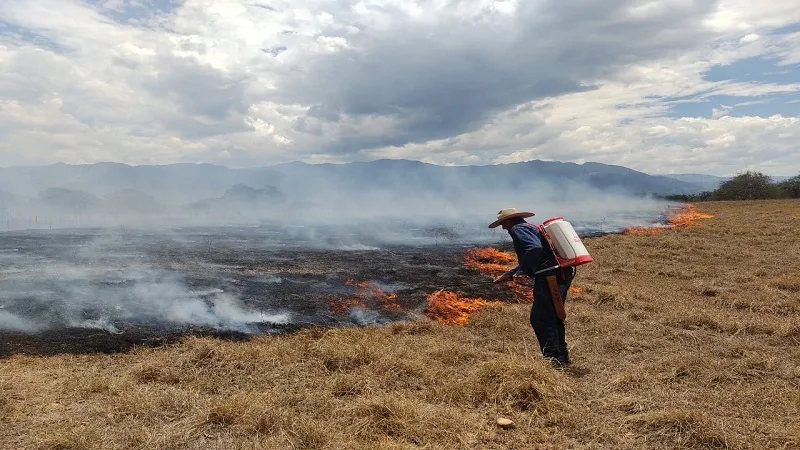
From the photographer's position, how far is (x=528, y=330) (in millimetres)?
8812

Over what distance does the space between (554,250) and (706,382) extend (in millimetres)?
2418

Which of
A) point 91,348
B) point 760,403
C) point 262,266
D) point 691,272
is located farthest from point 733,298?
point 262,266

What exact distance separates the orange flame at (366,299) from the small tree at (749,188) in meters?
63.4

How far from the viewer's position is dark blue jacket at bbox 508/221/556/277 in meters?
6.62

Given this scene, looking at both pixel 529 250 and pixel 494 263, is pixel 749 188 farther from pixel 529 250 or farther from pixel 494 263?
pixel 529 250

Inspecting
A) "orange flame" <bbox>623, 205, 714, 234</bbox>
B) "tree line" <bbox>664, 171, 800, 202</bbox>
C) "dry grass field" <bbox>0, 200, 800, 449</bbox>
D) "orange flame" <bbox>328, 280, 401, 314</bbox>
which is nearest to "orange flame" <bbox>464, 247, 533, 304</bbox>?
"orange flame" <bbox>328, 280, 401, 314</bbox>

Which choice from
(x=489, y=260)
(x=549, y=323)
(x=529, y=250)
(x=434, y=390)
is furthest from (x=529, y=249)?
(x=489, y=260)

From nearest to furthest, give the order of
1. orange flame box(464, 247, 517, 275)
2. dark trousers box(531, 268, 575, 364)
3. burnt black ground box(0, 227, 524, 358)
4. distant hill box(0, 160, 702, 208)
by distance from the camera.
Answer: dark trousers box(531, 268, 575, 364) → burnt black ground box(0, 227, 524, 358) → orange flame box(464, 247, 517, 275) → distant hill box(0, 160, 702, 208)

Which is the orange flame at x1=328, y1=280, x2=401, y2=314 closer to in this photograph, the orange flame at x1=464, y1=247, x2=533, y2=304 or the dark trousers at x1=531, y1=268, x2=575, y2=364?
the orange flame at x1=464, y1=247, x2=533, y2=304

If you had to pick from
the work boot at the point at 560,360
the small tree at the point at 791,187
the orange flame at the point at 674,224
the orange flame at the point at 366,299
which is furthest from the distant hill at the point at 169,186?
the work boot at the point at 560,360

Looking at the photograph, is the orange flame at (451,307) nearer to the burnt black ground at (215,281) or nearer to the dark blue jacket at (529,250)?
the burnt black ground at (215,281)

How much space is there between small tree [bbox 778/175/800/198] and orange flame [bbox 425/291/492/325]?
63.9 m

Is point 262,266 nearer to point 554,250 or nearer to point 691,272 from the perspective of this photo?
point 554,250

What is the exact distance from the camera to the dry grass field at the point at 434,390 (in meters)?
4.62
